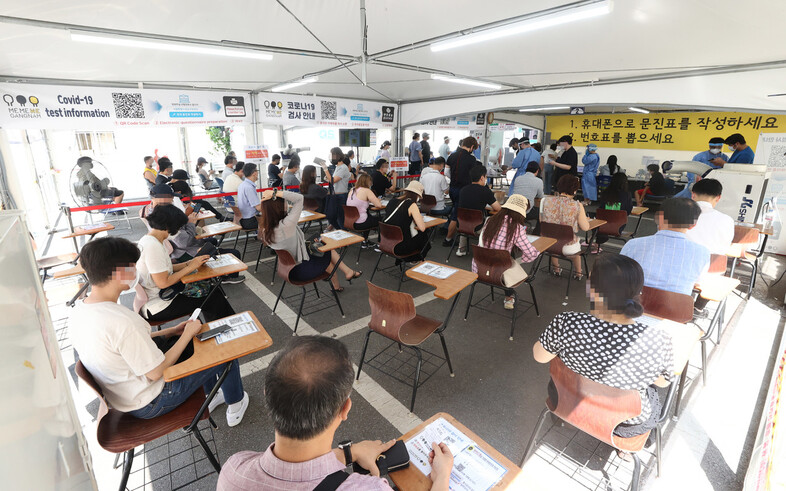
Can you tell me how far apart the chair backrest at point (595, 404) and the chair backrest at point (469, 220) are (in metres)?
3.53

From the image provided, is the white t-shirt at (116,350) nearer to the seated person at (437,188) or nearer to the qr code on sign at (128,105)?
the seated person at (437,188)

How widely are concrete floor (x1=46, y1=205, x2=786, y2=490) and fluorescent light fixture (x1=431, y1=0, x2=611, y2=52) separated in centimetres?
312

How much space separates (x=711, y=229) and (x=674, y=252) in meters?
1.36

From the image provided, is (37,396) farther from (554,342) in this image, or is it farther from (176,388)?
(554,342)

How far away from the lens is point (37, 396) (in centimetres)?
84

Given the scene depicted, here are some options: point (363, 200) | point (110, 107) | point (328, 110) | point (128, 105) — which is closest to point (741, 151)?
point (363, 200)

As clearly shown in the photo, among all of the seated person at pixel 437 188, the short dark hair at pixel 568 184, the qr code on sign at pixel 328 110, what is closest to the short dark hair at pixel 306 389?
the short dark hair at pixel 568 184

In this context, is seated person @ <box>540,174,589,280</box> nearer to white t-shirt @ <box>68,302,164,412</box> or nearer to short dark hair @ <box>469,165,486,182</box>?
short dark hair @ <box>469,165,486,182</box>

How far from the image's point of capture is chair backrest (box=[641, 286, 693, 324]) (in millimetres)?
2299

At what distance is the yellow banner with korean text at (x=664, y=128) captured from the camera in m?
9.41

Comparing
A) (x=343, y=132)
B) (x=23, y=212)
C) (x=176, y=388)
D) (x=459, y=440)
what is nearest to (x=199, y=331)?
(x=176, y=388)

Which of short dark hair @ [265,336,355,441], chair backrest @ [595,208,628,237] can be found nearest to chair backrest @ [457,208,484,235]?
chair backrest @ [595,208,628,237]

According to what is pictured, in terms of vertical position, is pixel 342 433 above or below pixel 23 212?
below

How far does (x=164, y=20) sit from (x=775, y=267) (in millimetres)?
9054
